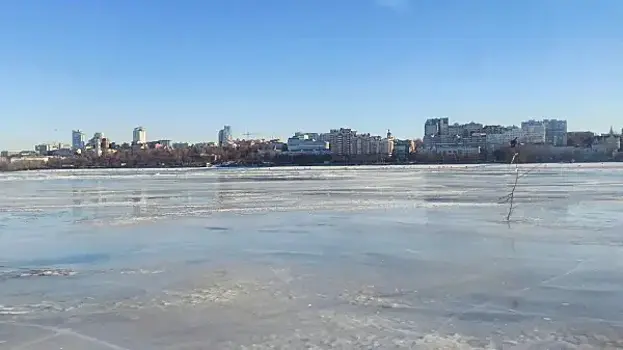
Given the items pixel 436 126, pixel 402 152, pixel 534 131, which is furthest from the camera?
pixel 436 126

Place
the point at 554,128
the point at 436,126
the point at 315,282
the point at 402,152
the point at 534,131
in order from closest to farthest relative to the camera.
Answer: the point at 315,282, the point at 402,152, the point at 534,131, the point at 554,128, the point at 436,126

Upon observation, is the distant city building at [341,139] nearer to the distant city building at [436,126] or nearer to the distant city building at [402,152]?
the distant city building at [402,152]

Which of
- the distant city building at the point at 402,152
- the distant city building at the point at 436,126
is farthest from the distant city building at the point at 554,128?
the distant city building at the point at 402,152

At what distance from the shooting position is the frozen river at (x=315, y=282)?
168 inches

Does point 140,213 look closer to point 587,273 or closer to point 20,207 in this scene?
point 20,207

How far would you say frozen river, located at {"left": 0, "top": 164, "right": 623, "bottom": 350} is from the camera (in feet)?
14.0

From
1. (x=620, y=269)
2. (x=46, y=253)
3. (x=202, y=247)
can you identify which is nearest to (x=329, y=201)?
(x=202, y=247)

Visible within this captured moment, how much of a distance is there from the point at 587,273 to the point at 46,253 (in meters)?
6.44

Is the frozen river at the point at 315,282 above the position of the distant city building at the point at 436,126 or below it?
below

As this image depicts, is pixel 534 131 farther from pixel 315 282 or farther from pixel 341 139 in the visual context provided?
pixel 315 282

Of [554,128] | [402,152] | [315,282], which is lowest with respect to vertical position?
[315,282]

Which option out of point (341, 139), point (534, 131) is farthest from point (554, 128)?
point (341, 139)

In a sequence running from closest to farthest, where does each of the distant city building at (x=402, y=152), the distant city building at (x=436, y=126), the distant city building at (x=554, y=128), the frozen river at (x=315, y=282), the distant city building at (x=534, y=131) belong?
the frozen river at (x=315, y=282), the distant city building at (x=402, y=152), the distant city building at (x=534, y=131), the distant city building at (x=554, y=128), the distant city building at (x=436, y=126)

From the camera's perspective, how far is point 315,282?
5.99 metres
